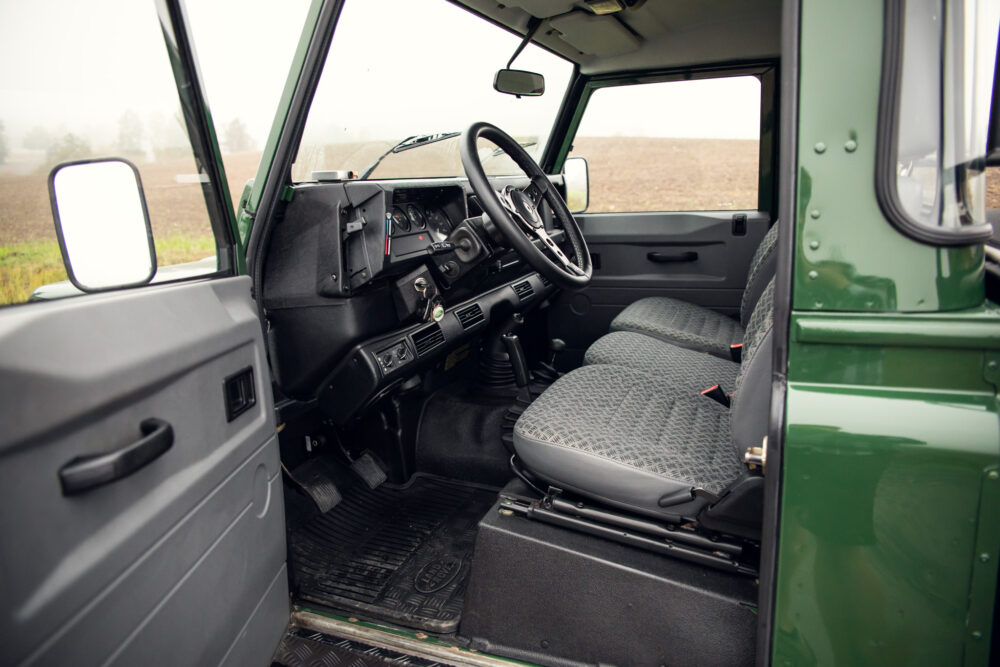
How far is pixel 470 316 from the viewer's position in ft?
7.72

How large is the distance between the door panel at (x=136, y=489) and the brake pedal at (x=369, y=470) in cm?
106

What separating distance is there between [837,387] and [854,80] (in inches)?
16.5

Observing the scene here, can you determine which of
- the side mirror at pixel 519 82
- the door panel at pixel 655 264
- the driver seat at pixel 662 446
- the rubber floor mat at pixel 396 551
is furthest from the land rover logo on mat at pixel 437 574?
the side mirror at pixel 519 82

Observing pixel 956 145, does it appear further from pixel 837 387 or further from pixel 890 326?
pixel 837 387

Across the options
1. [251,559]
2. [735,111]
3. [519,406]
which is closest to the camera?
[251,559]

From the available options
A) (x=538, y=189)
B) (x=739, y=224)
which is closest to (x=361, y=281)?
(x=538, y=189)

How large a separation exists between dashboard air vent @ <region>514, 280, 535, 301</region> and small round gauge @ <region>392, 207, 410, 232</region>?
795 millimetres

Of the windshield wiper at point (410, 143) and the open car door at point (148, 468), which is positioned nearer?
the open car door at point (148, 468)

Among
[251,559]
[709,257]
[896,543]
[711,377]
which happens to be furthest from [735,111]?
[251,559]

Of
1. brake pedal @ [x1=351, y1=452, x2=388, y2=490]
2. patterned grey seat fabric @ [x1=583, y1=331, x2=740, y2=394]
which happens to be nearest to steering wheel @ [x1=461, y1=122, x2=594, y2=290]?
patterned grey seat fabric @ [x1=583, y1=331, x2=740, y2=394]

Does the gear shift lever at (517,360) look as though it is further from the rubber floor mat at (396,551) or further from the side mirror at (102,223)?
the side mirror at (102,223)

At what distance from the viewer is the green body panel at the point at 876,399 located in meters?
0.86

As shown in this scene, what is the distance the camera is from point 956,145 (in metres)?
0.87

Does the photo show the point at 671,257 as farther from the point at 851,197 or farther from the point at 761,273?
the point at 851,197
